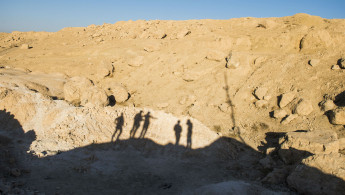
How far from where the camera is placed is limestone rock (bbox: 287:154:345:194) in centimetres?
467

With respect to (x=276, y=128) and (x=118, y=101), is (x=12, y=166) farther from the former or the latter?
(x=276, y=128)

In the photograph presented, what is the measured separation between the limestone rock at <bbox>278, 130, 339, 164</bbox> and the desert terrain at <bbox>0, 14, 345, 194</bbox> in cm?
3

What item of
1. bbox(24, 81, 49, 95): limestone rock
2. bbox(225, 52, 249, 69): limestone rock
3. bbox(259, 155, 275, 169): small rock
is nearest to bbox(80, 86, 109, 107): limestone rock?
bbox(24, 81, 49, 95): limestone rock

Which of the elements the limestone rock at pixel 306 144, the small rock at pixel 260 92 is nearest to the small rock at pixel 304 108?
the small rock at pixel 260 92

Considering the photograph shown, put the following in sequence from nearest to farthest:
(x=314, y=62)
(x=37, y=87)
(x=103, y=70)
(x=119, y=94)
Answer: (x=314, y=62)
(x=37, y=87)
(x=119, y=94)
(x=103, y=70)

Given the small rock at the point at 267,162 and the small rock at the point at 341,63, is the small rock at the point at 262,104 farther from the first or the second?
the small rock at the point at 341,63

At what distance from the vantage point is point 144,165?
702 cm

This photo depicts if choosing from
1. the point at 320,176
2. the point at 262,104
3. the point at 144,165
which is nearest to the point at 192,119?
the point at 144,165

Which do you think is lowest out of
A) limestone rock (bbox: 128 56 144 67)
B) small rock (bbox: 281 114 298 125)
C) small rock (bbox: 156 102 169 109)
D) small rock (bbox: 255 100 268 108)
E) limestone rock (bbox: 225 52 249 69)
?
small rock (bbox: 281 114 298 125)

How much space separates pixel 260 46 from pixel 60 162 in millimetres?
11589

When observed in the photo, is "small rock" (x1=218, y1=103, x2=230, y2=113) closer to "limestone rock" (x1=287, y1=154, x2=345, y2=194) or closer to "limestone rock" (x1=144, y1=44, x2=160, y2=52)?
"limestone rock" (x1=287, y1=154, x2=345, y2=194)

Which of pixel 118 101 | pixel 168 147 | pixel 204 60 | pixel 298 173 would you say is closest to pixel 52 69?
pixel 118 101

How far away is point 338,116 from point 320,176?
146 inches

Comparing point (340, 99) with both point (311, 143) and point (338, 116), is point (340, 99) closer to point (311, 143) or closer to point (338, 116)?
point (338, 116)
